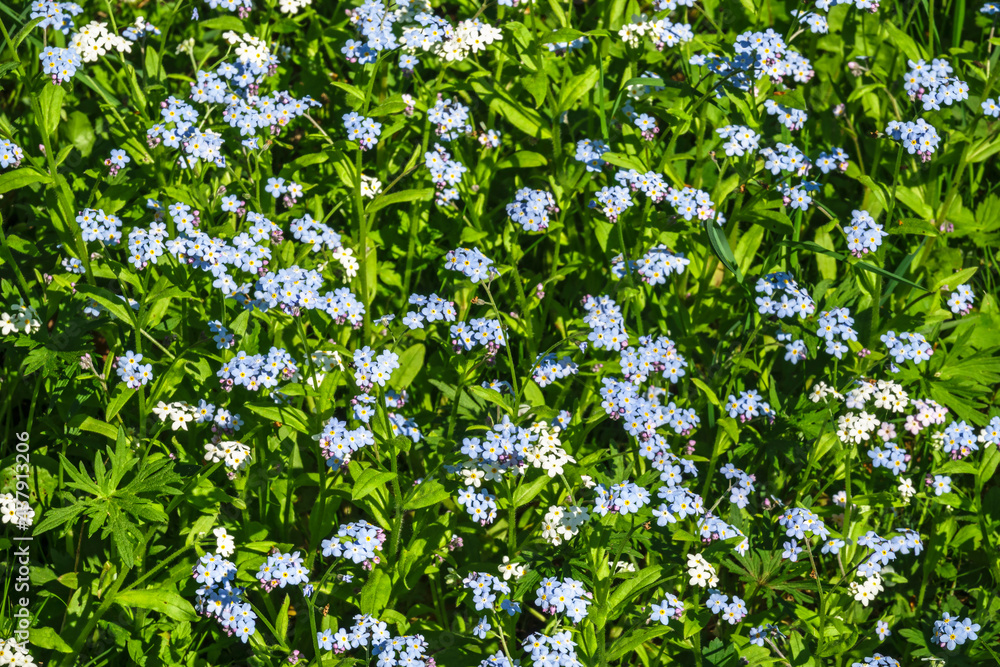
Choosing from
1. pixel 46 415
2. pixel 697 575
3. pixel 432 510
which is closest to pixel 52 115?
pixel 46 415

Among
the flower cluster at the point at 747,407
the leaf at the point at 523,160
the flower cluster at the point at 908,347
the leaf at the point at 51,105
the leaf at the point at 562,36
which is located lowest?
the flower cluster at the point at 747,407

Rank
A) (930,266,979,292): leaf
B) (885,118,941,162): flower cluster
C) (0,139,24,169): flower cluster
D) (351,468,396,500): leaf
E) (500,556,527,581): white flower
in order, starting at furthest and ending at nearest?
(930,266,979,292): leaf, (885,118,941,162): flower cluster, (0,139,24,169): flower cluster, (500,556,527,581): white flower, (351,468,396,500): leaf

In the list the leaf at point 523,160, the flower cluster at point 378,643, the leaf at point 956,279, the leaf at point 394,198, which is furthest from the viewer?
the leaf at point 523,160

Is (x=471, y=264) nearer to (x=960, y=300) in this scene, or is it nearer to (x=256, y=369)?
(x=256, y=369)

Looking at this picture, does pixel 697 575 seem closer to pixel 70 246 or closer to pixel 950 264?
pixel 950 264

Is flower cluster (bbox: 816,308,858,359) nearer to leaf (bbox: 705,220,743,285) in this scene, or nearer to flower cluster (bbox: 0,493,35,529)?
leaf (bbox: 705,220,743,285)

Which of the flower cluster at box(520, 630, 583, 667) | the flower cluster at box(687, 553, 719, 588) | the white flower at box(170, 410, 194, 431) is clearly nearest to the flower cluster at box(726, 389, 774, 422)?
the flower cluster at box(687, 553, 719, 588)

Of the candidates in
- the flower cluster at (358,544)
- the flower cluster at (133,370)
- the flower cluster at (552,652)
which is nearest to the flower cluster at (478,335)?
the flower cluster at (358,544)

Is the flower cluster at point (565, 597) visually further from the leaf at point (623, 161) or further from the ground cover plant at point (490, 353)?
the leaf at point (623, 161)
